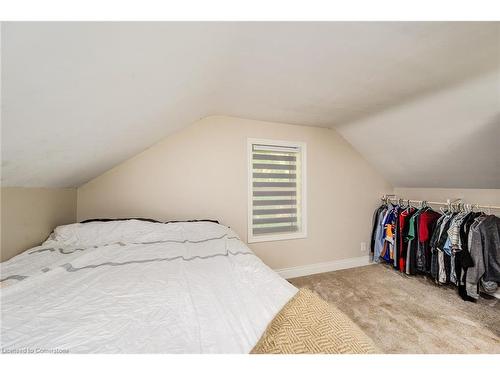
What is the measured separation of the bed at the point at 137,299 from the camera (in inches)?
24.0

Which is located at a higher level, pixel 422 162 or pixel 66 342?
pixel 422 162

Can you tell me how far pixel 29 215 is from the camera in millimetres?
1442

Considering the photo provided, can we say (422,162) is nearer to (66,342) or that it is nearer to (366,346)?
(366,346)

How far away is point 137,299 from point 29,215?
135cm

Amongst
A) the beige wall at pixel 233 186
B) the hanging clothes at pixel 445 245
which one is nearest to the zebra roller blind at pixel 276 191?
the beige wall at pixel 233 186

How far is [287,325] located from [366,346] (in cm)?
26

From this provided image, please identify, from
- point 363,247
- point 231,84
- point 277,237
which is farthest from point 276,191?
point 363,247

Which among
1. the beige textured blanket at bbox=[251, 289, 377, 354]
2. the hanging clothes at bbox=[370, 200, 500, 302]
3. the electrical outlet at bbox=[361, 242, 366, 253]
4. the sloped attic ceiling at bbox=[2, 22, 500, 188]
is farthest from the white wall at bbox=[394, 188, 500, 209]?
the beige textured blanket at bbox=[251, 289, 377, 354]

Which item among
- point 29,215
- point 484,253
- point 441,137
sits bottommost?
point 484,253

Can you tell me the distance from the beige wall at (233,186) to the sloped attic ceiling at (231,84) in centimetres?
21

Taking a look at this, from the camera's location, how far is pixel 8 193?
1270 mm

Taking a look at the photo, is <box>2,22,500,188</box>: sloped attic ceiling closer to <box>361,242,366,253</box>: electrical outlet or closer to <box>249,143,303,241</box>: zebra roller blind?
<box>249,143,303,241</box>: zebra roller blind

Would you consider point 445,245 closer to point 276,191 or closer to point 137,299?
point 276,191
